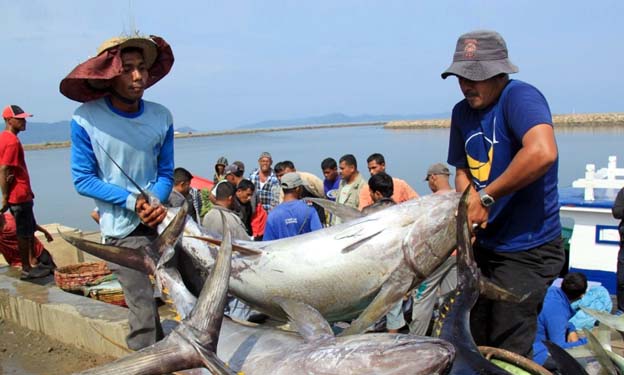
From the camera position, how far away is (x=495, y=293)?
9.43 feet

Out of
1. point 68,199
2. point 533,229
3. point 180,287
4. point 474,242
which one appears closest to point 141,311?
point 180,287

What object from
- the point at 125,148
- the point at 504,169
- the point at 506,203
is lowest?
the point at 506,203

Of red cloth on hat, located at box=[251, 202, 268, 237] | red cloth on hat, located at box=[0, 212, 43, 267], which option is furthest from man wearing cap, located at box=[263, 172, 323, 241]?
red cloth on hat, located at box=[0, 212, 43, 267]

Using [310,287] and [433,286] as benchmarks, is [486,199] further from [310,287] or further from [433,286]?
[433,286]

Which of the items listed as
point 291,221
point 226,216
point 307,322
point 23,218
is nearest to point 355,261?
point 307,322

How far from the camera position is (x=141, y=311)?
356 cm

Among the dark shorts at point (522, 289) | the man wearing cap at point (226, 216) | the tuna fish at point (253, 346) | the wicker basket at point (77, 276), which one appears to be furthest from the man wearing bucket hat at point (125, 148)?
the wicker basket at point (77, 276)

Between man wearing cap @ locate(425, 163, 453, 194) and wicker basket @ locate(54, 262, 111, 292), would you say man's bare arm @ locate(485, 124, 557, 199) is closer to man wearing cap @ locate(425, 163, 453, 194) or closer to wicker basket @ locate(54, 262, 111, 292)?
man wearing cap @ locate(425, 163, 453, 194)

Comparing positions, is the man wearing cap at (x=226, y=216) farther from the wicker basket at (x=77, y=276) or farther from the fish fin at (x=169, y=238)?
the wicker basket at (x=77, y=276)

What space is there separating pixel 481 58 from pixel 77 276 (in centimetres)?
557

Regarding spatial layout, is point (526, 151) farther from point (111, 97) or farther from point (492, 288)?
point (111, 97)

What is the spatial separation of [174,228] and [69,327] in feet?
11.0

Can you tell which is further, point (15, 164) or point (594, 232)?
point (594, 232)

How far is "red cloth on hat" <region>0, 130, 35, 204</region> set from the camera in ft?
24.8
